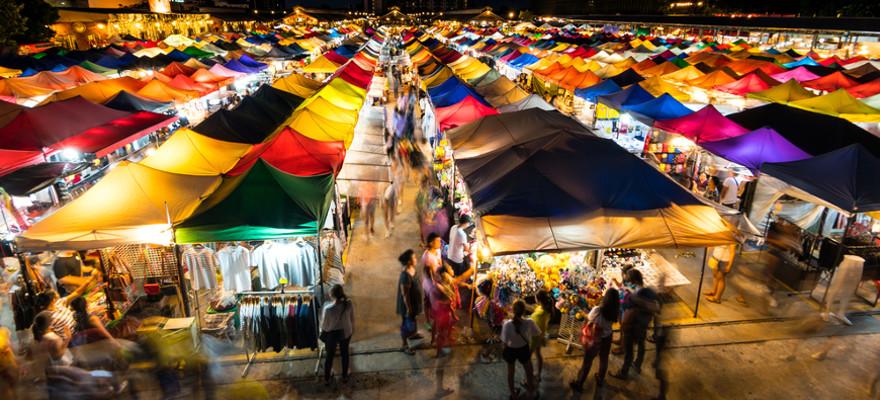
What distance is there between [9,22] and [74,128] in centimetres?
2500

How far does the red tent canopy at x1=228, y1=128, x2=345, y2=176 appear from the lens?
28.3 feet

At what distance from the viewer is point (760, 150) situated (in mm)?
9812

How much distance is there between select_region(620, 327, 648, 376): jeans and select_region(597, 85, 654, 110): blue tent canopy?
33.6 ft

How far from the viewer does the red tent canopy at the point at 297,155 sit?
8633 mm

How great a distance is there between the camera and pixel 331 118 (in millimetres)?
12750

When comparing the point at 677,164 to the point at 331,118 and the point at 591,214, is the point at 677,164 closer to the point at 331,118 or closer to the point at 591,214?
the point at 591,214

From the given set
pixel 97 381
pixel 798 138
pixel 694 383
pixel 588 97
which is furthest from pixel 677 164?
pixel 97 381

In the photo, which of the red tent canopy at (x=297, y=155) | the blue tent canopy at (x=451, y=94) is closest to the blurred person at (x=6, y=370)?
the red tent canopy at (x=297, y=155)

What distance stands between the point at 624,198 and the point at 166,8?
231 feet

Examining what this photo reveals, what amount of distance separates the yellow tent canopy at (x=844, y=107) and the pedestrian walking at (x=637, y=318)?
438 inches

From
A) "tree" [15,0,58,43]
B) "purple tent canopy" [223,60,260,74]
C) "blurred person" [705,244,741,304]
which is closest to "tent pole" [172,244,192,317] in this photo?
"blurred person" [705,244,741,304]

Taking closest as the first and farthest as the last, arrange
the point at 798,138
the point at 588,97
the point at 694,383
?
1. the point at 694,383
2. the point at 798,138
3. the point at 588,97

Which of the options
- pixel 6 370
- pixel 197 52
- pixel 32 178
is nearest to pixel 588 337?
pixel 6 370

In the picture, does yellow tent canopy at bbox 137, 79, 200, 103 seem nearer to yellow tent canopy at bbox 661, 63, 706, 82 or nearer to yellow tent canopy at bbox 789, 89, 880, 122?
yellow tent canopy at bbox 661, 63, 706, 82
